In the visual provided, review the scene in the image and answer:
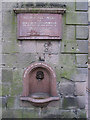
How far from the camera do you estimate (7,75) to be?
3795mm

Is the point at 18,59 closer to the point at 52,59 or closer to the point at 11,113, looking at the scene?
the point at 52,59

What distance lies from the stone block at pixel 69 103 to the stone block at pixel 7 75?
1444 millimetres

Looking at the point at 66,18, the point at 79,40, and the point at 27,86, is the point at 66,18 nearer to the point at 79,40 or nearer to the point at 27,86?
the point at 79,40

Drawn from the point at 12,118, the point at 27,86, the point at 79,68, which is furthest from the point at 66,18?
the point at 12,118

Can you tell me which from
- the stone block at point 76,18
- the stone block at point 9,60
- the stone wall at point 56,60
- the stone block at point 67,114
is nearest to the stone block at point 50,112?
the stone wall at point 56,60

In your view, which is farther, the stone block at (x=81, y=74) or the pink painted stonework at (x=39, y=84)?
the stone block at (x=81, y=74)

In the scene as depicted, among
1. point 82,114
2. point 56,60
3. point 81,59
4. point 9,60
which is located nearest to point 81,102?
point 82,114

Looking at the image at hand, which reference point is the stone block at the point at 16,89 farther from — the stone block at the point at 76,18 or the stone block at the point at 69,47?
the stone block at the point at 76,18

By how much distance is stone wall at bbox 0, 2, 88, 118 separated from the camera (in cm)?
376

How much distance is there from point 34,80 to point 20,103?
2.17 ft

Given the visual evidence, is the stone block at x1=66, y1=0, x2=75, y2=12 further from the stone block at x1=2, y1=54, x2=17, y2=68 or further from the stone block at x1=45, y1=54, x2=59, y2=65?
the stone block at x1=2, y1=54, x2=17, y2=68

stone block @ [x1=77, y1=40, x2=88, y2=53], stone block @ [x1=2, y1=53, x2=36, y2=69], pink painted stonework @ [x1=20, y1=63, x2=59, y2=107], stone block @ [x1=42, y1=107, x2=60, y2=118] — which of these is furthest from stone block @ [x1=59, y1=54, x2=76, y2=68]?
stone block @ [x1=42, y1=107, x2=60, y2=118]

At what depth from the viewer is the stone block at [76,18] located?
3744 mm

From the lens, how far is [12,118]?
3.74 meters
